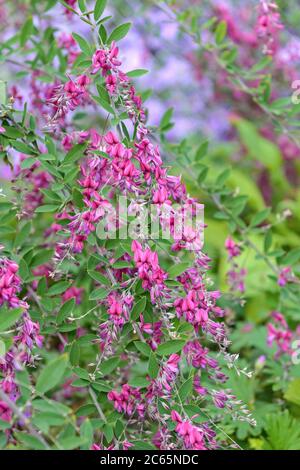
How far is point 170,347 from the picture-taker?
1062mm

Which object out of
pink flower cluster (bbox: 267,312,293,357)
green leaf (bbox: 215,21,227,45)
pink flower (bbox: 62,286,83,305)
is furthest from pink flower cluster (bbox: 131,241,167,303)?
green leaf (bbox: 215,21,227,45)

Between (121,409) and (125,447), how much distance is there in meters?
0.07

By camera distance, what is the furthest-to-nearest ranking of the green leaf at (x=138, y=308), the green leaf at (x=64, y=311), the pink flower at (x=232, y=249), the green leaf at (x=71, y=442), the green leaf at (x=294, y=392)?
1. the pink flower at (x=232, y=249)
2. the green leaf at (x=294, y=392)
3. the green leaf at (x=64, y=311)
4. the green leaf at (x=138, y=308)
5. the green leaf at (x=71, y=442)

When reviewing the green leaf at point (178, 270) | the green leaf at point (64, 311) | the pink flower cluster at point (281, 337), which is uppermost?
the green leaf at point (178, 270)

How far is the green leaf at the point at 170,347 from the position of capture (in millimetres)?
1051

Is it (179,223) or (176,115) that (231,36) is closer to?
(176,115)

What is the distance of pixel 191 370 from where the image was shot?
1104 millimetres

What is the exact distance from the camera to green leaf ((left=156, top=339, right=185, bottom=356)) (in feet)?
3.45

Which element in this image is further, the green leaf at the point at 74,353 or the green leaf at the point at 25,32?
the green leaf at the point at 25,32

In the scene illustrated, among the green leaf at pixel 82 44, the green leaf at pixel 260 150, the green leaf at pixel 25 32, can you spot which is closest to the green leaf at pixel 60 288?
the green leaf at pixel 82 44

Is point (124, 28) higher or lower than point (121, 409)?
higher

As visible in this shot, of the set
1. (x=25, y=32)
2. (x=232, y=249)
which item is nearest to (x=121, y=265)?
(x=232, y=249)

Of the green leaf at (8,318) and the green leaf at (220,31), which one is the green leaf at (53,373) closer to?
the green leaf at (8,318)
